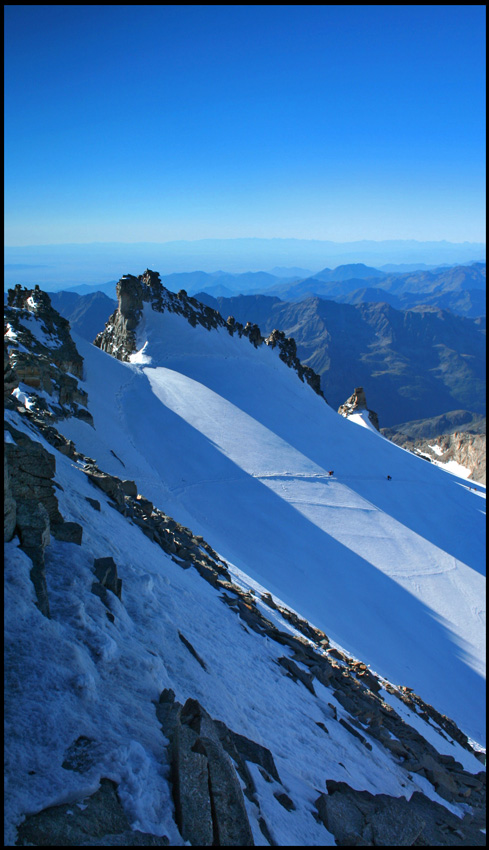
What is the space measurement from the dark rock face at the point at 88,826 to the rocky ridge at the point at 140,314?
3860 centimetres

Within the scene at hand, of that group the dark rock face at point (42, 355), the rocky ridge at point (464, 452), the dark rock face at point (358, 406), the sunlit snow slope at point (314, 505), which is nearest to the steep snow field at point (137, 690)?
the sunlit snow slope at point (314, 505)

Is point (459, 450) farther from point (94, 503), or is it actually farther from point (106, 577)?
point (106, 577)

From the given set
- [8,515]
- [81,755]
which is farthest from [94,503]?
[81,755]

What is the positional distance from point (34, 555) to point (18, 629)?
3.31ft

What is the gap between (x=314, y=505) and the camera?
24.8 metres

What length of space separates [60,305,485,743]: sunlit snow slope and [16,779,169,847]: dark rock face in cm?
1293

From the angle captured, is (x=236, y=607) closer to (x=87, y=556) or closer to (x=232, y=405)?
(x=87, y=556)

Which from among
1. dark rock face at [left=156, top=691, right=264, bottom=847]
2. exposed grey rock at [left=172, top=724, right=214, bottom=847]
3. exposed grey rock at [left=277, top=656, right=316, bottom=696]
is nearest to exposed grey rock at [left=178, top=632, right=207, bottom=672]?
dark rock face at [left=156, top=691, right=264, bottom=847]

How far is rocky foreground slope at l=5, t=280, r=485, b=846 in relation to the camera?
385cm

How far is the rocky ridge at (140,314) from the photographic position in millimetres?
41969

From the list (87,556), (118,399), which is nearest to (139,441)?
(118,399)

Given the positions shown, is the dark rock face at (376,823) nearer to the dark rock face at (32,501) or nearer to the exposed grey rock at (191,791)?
the exposed grey rock at (191,791)

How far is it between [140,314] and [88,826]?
1668 inches

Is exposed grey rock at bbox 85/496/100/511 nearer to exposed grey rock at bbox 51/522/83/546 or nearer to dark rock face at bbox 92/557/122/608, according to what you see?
exposed grey rock at bbox 51/522/83/546
